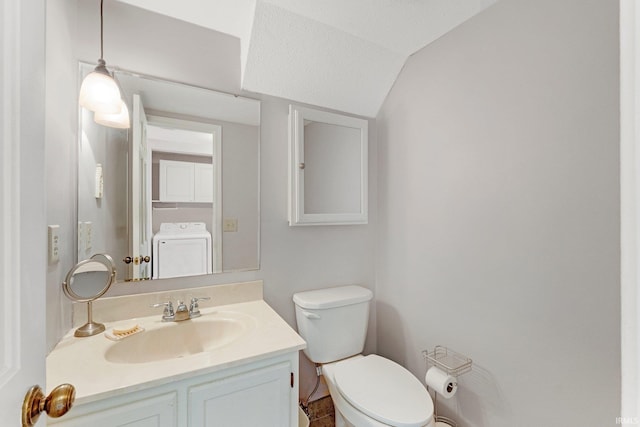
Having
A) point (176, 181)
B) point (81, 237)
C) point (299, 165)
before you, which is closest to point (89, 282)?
point (81, 237)

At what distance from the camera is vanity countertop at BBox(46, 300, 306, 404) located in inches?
30.7

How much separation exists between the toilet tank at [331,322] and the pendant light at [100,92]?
3.99 feet

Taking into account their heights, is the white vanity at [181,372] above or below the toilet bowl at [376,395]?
above

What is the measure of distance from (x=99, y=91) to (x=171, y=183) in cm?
43

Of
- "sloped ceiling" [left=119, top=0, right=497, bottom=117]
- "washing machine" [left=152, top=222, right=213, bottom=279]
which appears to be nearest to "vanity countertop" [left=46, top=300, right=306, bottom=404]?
"washing machine" [left=152, top=222, right=213, bottom=279]

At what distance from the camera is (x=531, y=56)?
112 centimetres

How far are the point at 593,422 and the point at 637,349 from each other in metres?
0.90

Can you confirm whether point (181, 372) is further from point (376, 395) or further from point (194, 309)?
point (376, 395)

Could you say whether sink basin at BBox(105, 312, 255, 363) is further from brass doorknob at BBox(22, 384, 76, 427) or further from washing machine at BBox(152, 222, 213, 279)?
brass doorknob at BBox(22, 384, 76, 427)

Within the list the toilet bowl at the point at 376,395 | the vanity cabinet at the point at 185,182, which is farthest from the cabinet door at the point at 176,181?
the toilet bowl at the point at 376,395

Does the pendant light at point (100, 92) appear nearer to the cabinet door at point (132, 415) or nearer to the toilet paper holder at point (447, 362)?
the cabinet door at point (132, 415)

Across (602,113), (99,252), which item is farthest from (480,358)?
(99,252)

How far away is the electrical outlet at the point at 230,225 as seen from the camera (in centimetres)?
145

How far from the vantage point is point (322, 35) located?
55.6 inches
